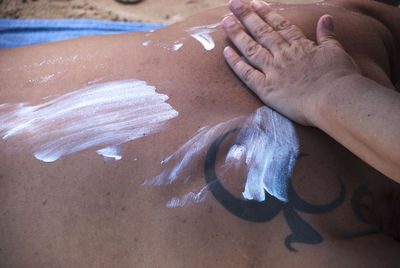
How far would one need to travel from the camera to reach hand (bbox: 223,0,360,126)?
0.88 metres

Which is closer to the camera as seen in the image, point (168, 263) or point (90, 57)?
point (168, 263)

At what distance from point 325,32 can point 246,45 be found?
0.24 m

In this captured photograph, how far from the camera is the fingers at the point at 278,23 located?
101 cm

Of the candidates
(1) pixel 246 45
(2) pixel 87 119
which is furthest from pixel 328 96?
(2) pixel 87 119

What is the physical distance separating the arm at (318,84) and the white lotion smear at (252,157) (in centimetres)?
9

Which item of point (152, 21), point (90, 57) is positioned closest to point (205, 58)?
point (90, 57)

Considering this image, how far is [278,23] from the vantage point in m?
1.06

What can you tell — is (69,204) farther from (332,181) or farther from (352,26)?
(352,26)

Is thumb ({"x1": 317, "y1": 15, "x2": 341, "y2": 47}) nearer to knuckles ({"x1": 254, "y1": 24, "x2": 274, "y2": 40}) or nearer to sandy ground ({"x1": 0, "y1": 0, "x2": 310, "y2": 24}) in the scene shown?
knuckles ({"x1": 254, "y1": 24, "x2": 274, "y2": 40})

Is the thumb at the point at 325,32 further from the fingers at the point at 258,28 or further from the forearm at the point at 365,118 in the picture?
the forearm at the point at 365,118

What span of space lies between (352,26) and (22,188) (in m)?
1.12

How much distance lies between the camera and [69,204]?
78 centimetres

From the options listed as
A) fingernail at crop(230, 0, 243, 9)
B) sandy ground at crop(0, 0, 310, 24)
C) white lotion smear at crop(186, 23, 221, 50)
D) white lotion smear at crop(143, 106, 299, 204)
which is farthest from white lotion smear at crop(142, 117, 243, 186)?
sandy ground at crop(0, 0, 310, 24)

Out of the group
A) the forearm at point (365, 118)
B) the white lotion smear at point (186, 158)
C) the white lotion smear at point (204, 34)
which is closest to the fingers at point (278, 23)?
the white lotion smear at point (204, 34)
